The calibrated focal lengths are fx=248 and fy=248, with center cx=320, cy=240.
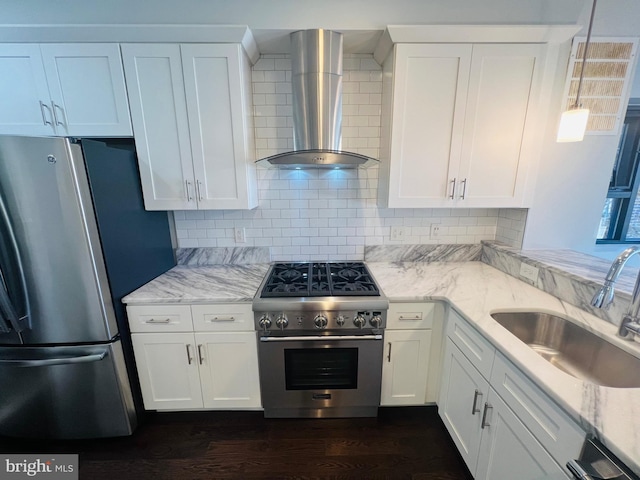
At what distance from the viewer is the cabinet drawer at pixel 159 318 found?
153cm

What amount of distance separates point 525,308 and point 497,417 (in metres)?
0.59

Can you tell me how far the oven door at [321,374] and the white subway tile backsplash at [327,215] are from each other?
790mm

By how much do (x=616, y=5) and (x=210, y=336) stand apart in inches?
130

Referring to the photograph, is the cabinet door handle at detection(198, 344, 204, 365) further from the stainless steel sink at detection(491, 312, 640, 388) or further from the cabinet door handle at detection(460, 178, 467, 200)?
the cabinet door handle at detection(460, 178, 467, 200)

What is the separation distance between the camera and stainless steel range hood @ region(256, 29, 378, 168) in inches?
61.1

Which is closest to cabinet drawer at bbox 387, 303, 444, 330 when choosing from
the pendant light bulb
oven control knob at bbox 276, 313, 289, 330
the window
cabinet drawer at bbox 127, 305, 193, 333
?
oven control knob at bbox 276, 313, 289, 330

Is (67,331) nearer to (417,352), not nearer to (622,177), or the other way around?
(417,352)

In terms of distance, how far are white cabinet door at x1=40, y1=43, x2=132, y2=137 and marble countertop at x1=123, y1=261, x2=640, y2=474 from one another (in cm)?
108

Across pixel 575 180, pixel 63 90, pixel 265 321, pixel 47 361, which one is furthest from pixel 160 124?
pixel 575 180

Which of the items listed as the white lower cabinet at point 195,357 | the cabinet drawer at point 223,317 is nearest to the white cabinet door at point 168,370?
the white lower cabinet at point 195,357

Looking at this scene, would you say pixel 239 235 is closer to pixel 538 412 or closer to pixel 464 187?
pixel 464 187

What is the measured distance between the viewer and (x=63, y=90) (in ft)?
5.04

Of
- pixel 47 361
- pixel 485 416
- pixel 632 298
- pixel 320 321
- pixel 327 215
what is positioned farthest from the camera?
pixel 327 215

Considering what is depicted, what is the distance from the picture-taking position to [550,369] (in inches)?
34.9
